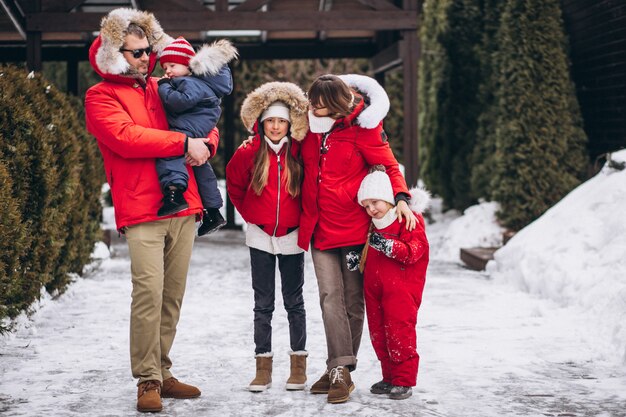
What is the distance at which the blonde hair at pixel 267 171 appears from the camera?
4.49 meters

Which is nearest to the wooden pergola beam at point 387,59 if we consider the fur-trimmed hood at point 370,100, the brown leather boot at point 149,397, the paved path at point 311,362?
the paved path at point 311,362

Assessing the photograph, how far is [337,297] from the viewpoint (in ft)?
14.6

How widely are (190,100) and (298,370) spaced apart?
1520mm

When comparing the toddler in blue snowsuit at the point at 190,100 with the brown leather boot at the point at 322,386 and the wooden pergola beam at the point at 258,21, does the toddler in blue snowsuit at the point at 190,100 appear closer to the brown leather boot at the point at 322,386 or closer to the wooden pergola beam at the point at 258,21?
the brown leather boot at the point at 322,386

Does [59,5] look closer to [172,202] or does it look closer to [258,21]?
[258,21]

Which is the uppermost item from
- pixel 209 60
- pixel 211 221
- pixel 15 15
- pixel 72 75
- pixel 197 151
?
pixel 15 15

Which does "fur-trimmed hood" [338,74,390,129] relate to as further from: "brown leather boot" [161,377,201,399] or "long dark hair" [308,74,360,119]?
"brown leather boot" [161,377,201,399]

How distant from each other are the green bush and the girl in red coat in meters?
1.50

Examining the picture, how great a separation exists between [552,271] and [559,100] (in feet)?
11.3

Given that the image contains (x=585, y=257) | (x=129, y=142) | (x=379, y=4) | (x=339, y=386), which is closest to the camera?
(x=129, y=142)

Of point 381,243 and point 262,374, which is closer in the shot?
point 381,243

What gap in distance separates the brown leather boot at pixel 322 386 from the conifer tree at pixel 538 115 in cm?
588

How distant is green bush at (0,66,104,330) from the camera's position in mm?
5500

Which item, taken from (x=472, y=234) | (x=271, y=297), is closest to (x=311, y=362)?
(x=271, y=297)
